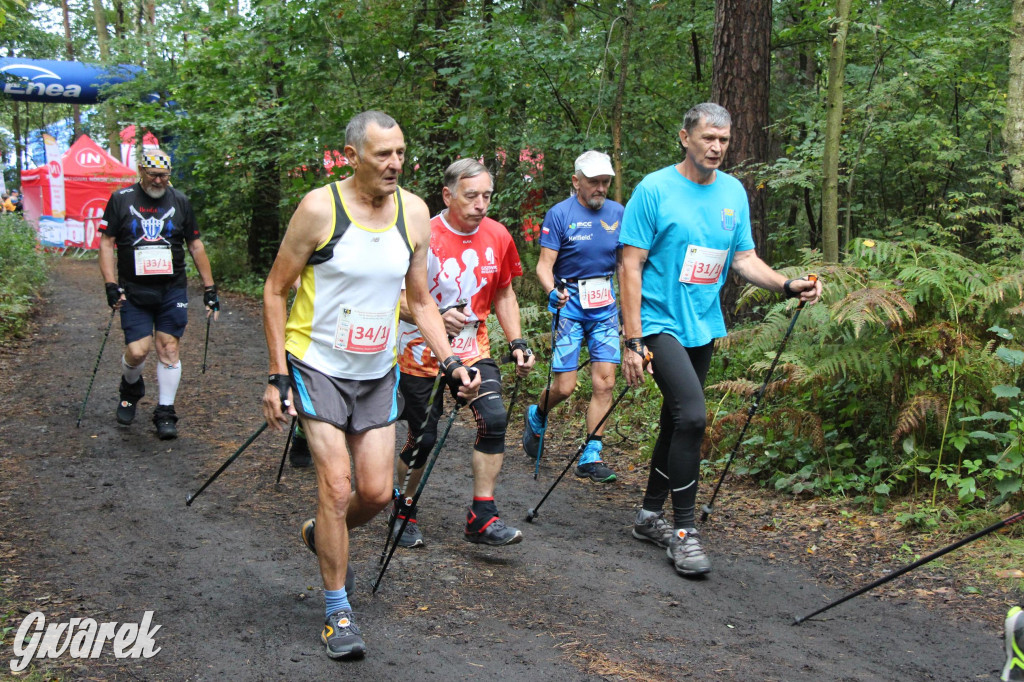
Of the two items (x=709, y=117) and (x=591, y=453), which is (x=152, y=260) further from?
(x=709, y=117)

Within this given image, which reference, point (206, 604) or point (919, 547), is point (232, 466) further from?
point (919, 547)

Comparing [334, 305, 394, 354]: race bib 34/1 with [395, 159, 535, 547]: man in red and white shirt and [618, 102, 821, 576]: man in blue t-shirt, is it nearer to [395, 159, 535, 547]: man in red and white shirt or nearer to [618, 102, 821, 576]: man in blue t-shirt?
[395, 159, 535, 547]: man in red and white shirt

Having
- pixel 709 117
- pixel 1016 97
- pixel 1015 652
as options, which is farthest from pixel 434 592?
pixel 1016 97

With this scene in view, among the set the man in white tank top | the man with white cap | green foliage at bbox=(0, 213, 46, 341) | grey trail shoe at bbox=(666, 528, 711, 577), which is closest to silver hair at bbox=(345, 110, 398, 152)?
the man in white tank top

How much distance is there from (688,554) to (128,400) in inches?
220

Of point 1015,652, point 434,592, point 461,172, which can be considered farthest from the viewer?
point 461,172

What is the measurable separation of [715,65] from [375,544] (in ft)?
19.0

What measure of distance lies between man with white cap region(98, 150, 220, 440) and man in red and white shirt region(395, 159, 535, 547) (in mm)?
3355

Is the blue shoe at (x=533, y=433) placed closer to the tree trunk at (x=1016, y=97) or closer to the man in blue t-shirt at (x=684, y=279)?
the man in blue t-shirt at (x=684, y=279)

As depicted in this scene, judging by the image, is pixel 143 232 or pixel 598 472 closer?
pixel 598 472

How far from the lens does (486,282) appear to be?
5285mm

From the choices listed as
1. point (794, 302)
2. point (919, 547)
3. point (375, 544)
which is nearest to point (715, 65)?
point (794, 302)

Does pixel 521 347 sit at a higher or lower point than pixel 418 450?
higher

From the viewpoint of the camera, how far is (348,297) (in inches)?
155
